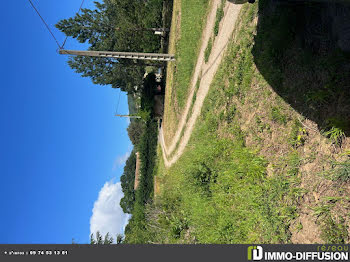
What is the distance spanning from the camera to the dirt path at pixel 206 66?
13.6 m

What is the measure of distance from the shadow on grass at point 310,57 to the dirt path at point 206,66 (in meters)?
3.77

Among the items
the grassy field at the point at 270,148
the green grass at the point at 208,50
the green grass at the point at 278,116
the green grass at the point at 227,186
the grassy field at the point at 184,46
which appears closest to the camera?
the grassy field at the point at 270,148

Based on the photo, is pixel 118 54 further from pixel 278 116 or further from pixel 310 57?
pixel 310 57

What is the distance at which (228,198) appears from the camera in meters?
10.0

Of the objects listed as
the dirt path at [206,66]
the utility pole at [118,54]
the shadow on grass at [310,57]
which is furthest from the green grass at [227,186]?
the utility pole at [118,54]

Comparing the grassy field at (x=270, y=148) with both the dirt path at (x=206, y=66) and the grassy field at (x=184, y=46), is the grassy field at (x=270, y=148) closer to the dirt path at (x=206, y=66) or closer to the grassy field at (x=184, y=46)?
the dirt path at (x=206, y=66)

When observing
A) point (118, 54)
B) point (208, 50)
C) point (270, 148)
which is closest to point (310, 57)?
point (270, 148)

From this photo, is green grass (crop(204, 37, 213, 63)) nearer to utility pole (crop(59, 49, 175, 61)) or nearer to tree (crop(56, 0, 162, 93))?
utility pole (crop(59, 49, 175, 61))

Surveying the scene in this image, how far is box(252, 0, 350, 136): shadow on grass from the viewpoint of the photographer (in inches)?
269

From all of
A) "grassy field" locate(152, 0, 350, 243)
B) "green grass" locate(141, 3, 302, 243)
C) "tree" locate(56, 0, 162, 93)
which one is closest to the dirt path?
"green grass" locate(141, 3, 302, 243)

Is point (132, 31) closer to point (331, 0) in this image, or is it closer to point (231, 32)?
point (231, 32)

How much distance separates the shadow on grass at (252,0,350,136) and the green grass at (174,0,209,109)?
820 cm

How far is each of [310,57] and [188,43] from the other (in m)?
12.0

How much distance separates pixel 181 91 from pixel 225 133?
27.3ft
